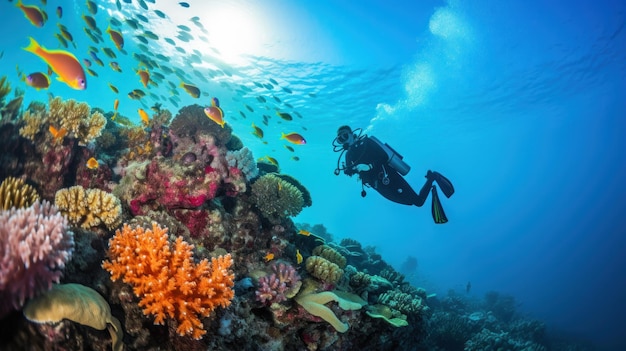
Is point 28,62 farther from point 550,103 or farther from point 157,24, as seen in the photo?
point 550,103

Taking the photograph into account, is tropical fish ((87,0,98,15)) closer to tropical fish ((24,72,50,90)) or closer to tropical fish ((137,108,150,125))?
tropical fish ((137,108,150,125))

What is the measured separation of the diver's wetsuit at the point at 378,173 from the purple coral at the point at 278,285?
4.81m

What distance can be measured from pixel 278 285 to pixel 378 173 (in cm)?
592

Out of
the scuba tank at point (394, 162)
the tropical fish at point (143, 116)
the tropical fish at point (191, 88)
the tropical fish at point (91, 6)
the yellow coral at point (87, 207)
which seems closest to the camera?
the yellow coral at point (87, 207)

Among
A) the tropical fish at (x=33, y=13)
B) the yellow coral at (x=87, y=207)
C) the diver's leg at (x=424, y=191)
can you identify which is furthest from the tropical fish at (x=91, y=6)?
the diver's leg at (x=424, y=191)

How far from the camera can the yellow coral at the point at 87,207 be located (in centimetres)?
388

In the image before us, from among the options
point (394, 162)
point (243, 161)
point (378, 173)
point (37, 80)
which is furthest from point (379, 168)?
point (37, 80)

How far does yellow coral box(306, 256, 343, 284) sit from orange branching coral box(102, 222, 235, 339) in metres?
2.18

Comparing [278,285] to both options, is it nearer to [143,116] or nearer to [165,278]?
[165,278]

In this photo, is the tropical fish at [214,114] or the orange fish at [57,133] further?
the tropical fish at [214,114]

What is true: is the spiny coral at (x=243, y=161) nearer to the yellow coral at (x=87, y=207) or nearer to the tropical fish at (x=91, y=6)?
the yellow coral at (x=87, y=207)

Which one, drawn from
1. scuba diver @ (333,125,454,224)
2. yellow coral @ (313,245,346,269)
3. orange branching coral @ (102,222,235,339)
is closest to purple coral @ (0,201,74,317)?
orange branching coral @ (102,222,235,339)

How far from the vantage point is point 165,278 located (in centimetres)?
318

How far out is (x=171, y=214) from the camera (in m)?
5.02
